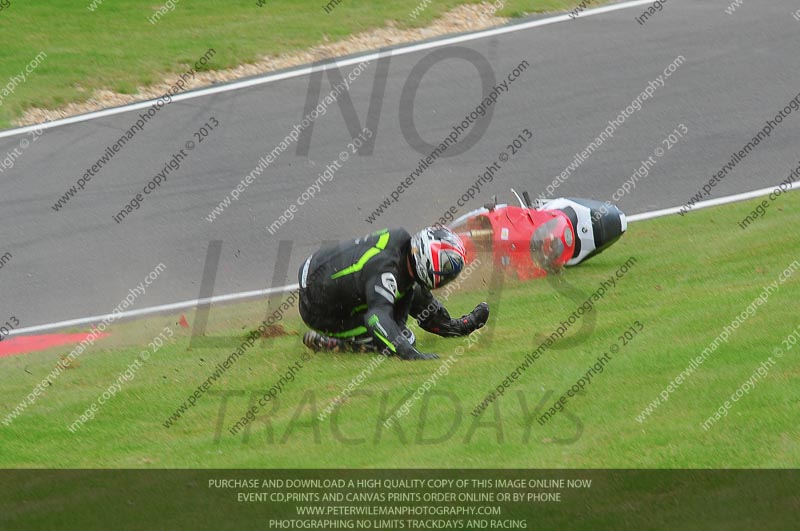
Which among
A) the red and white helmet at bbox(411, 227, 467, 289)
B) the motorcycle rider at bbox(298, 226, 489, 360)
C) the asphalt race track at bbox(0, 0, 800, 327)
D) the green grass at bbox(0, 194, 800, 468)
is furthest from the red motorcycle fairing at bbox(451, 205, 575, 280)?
the red and white helmet at bbox(411, 227, 467, 289)

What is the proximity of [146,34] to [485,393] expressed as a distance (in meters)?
13.7

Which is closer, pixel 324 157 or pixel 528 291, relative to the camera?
pixel 528 291

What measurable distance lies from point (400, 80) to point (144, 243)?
19.2 ft

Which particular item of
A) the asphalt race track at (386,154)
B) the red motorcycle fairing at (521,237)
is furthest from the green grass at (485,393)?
the asphalt race track at (386,154)

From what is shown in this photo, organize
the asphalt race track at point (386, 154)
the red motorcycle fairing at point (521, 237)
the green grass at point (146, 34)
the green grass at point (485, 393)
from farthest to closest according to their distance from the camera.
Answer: the green grass at point (146, 34)
the asphalt race track at point (386, 154)
the red motorcycle fairing at point (521, 237)
the green grass at point (485, 393)

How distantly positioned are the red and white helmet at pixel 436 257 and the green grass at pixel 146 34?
33.0ft

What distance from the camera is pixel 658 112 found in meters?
18.4

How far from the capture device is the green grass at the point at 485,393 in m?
8.22

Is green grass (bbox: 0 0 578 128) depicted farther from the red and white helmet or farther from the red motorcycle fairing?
the red and white helmet

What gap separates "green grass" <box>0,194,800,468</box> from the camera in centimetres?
822

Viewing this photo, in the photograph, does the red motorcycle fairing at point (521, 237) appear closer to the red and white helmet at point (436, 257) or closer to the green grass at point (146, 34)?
the red and white helmet at point (436, 257)

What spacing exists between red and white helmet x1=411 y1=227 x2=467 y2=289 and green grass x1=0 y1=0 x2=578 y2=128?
396 inches
